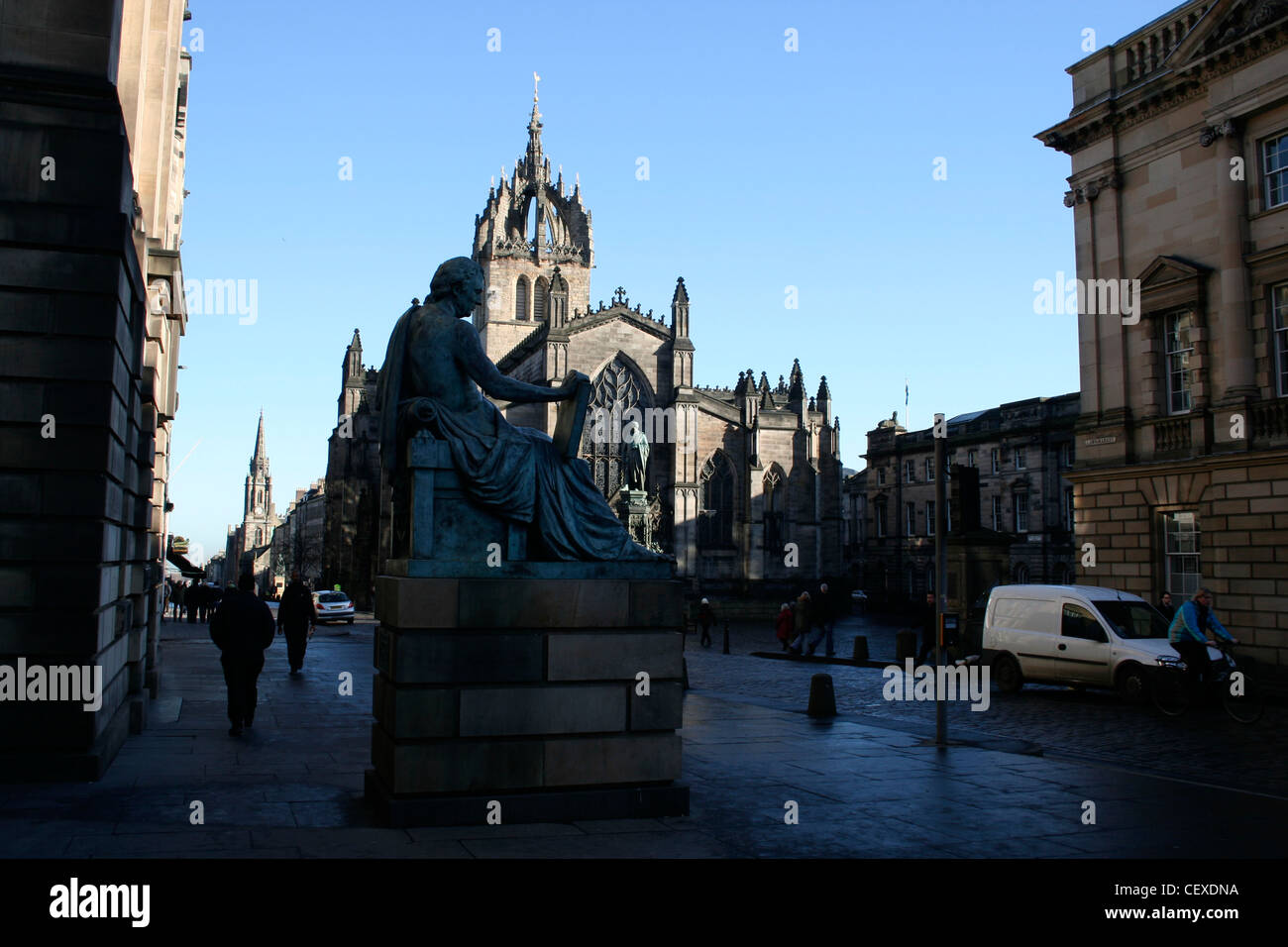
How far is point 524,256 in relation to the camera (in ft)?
253

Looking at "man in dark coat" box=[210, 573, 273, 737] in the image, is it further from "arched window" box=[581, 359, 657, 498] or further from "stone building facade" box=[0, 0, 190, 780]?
"arched window" box=[581, 359, 657, 498]

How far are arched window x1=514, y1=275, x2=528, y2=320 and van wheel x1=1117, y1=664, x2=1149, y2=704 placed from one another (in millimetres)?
66330

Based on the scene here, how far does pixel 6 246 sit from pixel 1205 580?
19745 millimetres

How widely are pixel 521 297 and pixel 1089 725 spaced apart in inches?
2709

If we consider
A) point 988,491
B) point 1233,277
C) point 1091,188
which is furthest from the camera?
point 988,491

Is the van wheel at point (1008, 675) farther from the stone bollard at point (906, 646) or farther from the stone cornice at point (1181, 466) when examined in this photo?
the stone cornice at point (1181, 466)

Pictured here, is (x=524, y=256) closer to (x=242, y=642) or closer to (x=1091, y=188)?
(x=1091, y=188)

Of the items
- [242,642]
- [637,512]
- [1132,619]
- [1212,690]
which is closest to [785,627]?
[637,512]

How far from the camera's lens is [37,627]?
760 cm

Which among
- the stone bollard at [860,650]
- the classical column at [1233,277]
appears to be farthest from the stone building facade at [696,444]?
the classical column at [1233,277]

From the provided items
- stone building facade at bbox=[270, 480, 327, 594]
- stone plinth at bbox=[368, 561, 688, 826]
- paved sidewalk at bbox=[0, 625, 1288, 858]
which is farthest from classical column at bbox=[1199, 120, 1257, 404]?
stone building facade at bbox=[270, 480, 327, 594]

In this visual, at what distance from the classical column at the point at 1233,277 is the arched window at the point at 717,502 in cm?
3817

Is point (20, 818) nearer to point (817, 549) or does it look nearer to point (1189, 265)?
point (1189, 265)
